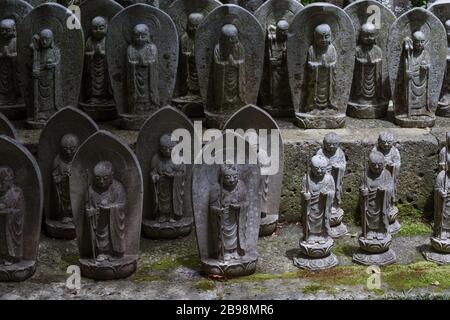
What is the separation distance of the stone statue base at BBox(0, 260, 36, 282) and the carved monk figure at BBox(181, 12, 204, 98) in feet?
10.9

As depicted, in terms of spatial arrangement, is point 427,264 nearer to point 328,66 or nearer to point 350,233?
point 350,233

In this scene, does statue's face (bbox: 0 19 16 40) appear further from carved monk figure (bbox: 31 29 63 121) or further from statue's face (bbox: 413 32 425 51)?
statue's face (bbox: 413 32 425 51)

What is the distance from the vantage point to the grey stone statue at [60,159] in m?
8.82

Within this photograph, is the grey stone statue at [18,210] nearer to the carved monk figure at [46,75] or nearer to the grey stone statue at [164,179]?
the grey stone statue at [164,179]

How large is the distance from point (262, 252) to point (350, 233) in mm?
1100

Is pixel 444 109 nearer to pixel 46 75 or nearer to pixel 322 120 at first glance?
pixel 322 120

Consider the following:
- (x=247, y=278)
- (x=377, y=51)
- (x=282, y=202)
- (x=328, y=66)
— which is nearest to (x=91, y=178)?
(x=247, y=278)

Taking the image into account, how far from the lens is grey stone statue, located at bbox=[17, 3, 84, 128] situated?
32.2 feet

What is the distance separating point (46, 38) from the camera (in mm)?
9719

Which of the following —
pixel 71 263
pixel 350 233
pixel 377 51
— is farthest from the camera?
pixel 377 51

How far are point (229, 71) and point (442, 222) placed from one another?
9.04ft

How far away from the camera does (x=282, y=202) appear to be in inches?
382

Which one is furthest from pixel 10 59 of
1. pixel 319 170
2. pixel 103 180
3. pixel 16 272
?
pixel 319 170

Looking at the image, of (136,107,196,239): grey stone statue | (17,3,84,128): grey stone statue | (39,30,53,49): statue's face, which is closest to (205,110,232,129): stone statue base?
(136,107,196,239): grey stone statue
